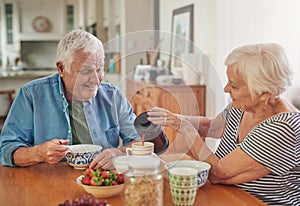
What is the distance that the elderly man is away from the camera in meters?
1.62

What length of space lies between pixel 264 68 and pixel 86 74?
0.65 metres

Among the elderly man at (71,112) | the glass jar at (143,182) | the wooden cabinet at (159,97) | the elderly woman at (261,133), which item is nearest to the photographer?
the glass jar at (143,182)

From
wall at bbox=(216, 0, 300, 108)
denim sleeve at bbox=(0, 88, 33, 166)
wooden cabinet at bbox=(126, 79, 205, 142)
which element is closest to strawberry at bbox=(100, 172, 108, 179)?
denim sleeve at bbox=(0, 88, 33, 166)

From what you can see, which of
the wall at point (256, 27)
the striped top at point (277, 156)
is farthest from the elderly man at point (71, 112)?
the wall at point (256, 27)

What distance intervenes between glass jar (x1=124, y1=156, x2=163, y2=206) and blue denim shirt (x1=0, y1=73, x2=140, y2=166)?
1.86 ft

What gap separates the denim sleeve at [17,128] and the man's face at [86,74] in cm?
19

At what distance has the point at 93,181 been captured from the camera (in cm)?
128

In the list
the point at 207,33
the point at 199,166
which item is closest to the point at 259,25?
the point at 207,33

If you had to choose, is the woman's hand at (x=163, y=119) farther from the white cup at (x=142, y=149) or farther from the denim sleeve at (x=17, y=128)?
the denim sleeve at (x=17, y=128)

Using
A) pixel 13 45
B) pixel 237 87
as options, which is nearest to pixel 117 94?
pixel 237 87

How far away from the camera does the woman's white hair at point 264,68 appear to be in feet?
4.60

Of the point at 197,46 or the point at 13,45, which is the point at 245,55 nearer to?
the point at 197,46

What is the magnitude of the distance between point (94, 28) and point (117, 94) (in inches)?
233

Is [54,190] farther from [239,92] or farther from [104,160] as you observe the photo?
[239,92]
